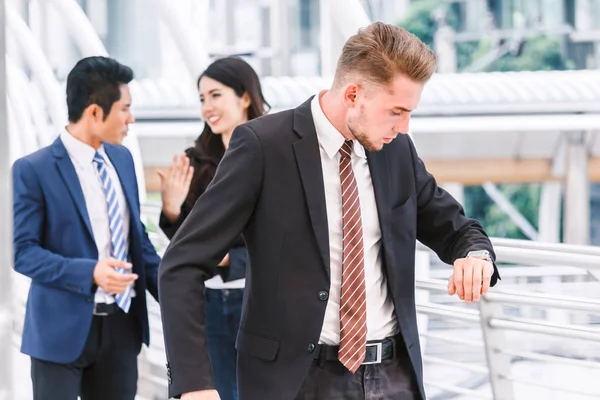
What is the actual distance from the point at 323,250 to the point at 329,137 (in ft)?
0.71

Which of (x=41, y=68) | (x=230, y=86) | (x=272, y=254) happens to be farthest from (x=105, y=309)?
(x=41, y=68)

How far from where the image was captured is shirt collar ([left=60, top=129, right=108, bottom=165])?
8.81ft

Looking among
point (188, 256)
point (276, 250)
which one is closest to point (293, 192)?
point (276, 250)

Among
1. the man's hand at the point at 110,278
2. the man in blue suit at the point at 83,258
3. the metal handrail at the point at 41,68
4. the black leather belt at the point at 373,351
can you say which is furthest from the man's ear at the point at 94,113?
the metal handrail at the point at 41,68

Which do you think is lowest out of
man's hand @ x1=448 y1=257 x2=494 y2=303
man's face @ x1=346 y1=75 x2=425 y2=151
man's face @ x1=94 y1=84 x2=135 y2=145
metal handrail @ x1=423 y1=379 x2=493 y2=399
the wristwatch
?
metal handrail @ x1=423 y1=379 x2=493 y2=399

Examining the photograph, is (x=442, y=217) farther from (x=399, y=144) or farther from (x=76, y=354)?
(x=76, y=354)

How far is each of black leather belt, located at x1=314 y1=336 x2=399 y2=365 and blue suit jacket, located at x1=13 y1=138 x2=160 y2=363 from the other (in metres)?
0.94

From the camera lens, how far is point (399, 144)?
6.31 ft

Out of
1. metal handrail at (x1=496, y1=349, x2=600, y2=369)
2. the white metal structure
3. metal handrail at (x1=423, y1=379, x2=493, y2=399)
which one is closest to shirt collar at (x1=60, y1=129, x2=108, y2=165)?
the white metal structure

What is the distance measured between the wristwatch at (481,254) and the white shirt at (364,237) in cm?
17

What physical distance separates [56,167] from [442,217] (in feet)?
3.82

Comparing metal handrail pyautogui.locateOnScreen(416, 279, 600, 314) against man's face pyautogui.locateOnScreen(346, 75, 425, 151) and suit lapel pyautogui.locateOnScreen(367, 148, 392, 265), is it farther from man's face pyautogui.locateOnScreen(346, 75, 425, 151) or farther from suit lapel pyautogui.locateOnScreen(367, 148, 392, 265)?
man's face pyautogui.locateOnScreen(346, 75, 425, 151)

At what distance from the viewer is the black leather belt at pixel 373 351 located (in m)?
1.77

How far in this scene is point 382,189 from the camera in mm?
1840
